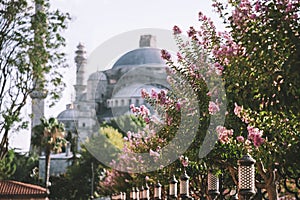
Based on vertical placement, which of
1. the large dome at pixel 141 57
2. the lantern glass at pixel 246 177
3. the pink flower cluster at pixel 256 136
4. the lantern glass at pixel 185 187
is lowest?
the lantern glass at pixel 246 177

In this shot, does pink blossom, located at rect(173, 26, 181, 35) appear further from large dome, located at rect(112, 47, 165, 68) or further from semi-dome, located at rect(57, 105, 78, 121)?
semi-dome, located at rect(57, 105, 78, 121)

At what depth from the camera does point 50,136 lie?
147 feet

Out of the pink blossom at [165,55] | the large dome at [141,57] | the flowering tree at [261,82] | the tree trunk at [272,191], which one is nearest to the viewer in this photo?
the flowering tree at [261,82]

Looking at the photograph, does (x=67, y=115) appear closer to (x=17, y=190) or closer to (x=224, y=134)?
(x=17, y=190)

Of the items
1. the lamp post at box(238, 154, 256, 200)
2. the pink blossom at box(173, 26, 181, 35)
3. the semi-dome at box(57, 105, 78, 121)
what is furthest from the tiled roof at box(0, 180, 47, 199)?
the semi-dome at box(57, 105, 78, 121)

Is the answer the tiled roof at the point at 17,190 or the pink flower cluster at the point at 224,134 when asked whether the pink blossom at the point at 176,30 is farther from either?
the tiled roof at the point at 17,190

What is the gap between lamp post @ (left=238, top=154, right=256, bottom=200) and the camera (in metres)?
5.84

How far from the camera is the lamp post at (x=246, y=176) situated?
5.84 metres

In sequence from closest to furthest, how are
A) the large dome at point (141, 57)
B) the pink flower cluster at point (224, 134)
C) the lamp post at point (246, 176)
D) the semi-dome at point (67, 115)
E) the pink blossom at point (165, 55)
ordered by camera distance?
the lamp post at point (246, 176), the pink flower cluster at point (224, 134), the pink blossom at point (165, 55), the large dome at point (141, 57), the semi-dome at point (67, 115)

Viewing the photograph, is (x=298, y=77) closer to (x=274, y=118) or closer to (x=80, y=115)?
(x=274, y=118)

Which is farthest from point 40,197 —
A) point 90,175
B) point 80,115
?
point 80,115

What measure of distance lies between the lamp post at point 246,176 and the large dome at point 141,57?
8851 centimetres

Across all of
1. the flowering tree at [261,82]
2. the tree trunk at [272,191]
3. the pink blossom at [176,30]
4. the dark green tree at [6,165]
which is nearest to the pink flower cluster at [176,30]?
the pink blossom at [176,30]

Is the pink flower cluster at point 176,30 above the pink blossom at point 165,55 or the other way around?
above
